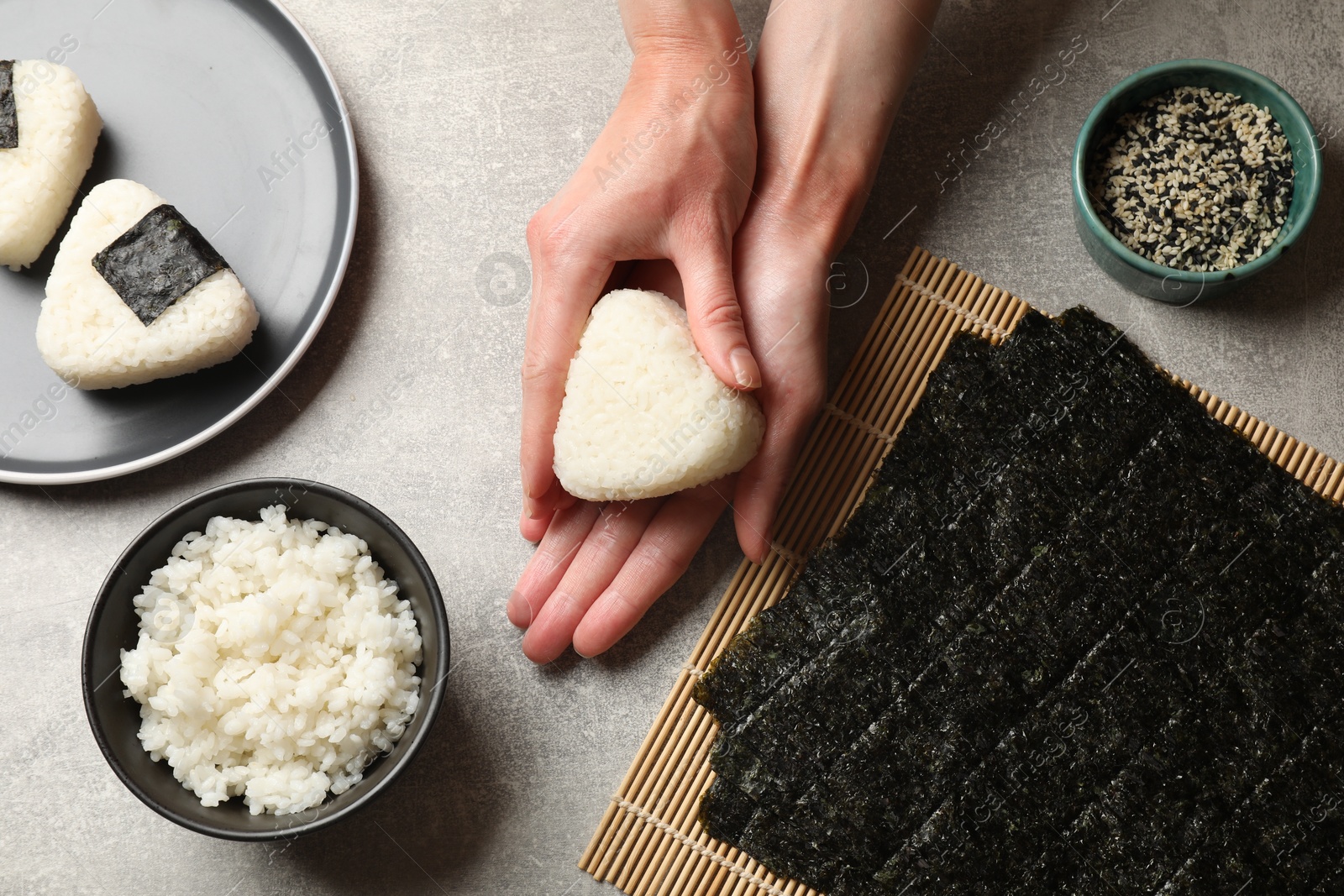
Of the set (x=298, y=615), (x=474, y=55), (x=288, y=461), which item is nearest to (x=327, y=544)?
(x=298, y=615)

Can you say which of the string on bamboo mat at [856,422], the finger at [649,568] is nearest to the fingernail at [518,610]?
the finger at [649,568]

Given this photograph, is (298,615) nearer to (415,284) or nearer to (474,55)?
(415,284)

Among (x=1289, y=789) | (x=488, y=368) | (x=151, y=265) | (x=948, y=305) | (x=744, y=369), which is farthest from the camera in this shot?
(x=488, y=368)

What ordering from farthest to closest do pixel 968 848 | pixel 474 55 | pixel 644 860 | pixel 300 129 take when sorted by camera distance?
1. pixel 474 55
2. pixel 300 129
3. pixel 644 860
4. pixel 968 848

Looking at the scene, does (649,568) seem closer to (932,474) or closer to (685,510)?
(685,510)

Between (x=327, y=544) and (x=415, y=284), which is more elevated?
(x=415, y=284)

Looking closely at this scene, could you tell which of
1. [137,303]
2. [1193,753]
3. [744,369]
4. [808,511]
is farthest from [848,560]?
[137,303]
